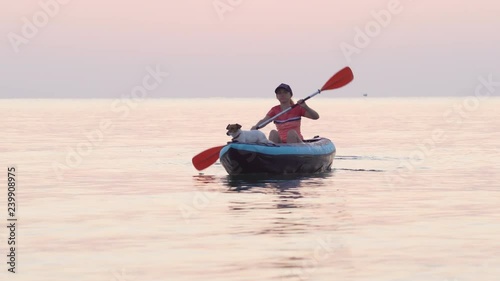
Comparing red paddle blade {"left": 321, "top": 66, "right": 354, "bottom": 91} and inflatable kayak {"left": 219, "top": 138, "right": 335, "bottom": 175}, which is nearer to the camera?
inflatable kayak {"left": 219, "top": 138, "right": 335, "bottom": 175}

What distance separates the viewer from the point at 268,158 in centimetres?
2245

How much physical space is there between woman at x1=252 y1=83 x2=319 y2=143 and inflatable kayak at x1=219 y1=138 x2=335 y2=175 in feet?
1.06

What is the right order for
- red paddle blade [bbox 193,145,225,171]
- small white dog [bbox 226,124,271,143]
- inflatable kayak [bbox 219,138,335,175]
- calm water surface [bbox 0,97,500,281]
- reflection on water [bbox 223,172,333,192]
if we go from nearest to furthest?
1. calm water surface [bbox 0,97,500,281]
2. reflection on water [bbox 223,172,333,192]
3. inflatable kayak [bbox 219,138,335,175]
4. small white dog [bbox 226,124,271,143]
5. red paddle blade [bbox 193,145,225,171]

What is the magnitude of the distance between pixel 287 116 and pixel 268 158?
1.21 metres

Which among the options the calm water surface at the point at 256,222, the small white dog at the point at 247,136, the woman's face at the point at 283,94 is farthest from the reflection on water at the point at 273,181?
the woman's face at the point at 283,94

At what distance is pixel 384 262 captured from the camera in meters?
11.9

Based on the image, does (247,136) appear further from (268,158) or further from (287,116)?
(287,116)

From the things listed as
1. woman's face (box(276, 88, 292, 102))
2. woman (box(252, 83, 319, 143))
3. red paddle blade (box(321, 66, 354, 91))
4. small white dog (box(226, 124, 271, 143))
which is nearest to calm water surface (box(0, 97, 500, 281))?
small white dog (box(226, 124, 271, 143))

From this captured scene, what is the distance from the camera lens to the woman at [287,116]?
75.5ft

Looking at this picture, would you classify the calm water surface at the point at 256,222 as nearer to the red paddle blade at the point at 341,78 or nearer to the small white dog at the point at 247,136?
the small white dog at the point at 247,136

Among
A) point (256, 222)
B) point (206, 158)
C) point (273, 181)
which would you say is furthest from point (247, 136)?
point (256, 222)

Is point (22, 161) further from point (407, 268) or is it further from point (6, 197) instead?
point (407, 268)

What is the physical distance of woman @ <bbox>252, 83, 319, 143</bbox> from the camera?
23000 mm

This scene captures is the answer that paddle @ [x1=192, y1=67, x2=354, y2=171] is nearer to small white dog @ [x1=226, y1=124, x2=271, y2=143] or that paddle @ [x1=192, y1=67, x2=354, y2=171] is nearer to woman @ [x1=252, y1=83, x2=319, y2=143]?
woman @ [x1=252, y1=83, x2=319, y2=143]
